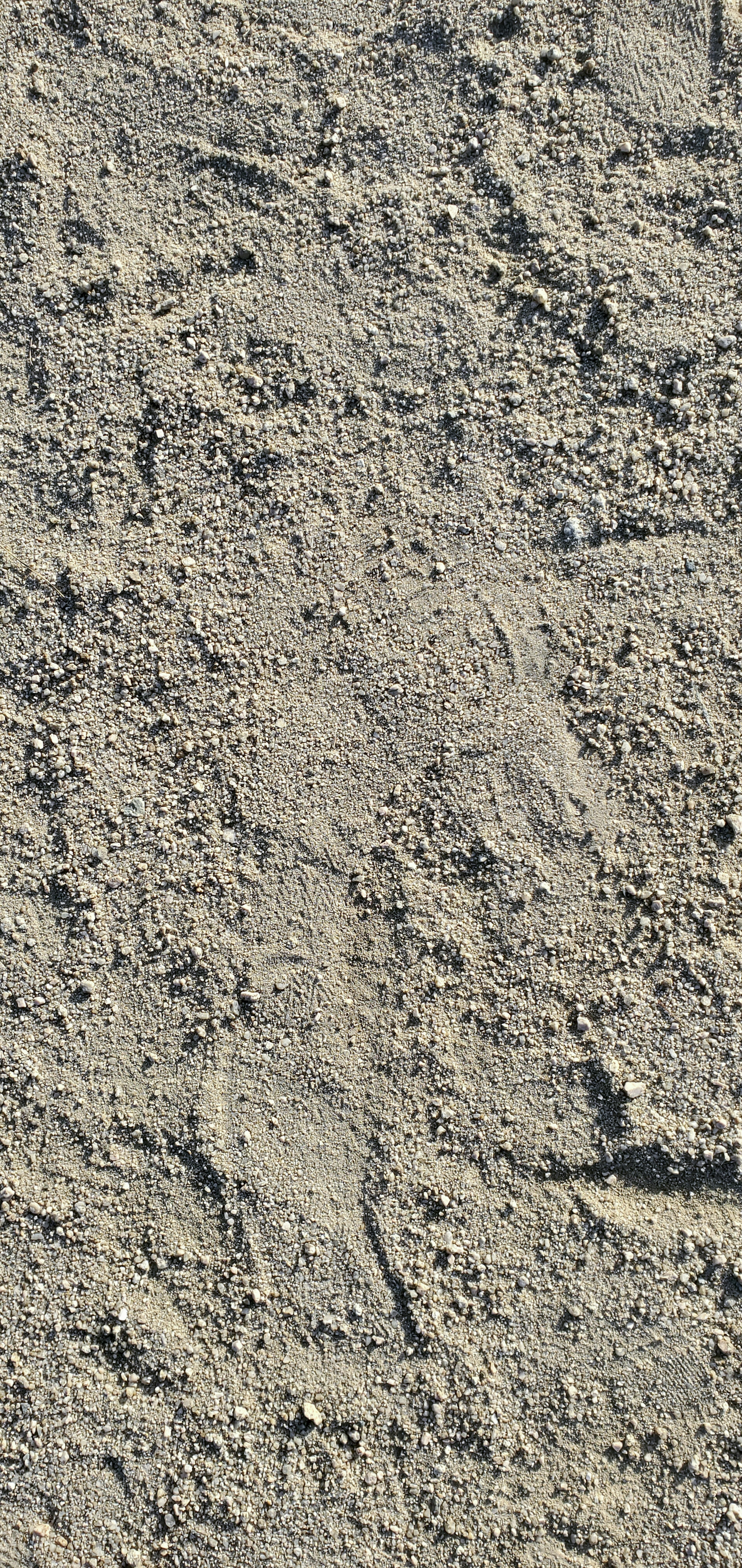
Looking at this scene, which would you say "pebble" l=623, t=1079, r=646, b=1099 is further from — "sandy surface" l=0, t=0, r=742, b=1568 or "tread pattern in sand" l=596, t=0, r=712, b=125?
"tread pattern in sand" l=596, t=0, r=712, b=125

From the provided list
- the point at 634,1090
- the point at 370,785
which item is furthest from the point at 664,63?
the point at 634,1090

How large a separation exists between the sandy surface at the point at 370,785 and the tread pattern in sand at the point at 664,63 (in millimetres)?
13

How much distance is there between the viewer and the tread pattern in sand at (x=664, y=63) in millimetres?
2430

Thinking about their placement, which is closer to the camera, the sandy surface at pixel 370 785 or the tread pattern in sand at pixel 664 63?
the sandy surface at pixel 370 785

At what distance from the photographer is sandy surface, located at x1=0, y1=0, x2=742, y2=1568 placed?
7.38 ft

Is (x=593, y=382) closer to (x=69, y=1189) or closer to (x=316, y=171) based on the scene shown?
(x=316, y=171)

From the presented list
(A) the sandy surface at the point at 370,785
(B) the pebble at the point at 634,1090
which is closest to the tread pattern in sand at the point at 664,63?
(A) the sandy surface at the point at 370,785

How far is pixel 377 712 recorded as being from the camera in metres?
2.39

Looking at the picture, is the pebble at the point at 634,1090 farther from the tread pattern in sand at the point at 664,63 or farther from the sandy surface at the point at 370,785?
the tread pattern in sand at the point at 664,63

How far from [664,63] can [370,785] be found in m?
2.07

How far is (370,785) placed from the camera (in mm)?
2381

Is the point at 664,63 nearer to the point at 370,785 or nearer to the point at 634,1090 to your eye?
the point at 370,785

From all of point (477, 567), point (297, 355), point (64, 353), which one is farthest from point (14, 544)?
point (477, 567)

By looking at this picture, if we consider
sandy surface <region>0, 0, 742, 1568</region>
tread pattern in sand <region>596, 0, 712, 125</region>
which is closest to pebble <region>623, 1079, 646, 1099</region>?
sandy surface <region>0, 0, 742, 1568</region>
